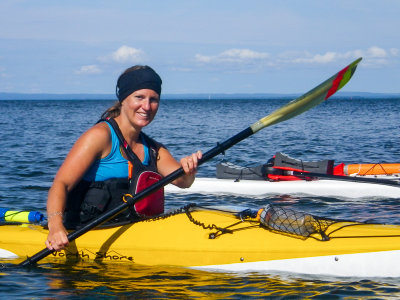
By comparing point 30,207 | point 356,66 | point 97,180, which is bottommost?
point 30,207

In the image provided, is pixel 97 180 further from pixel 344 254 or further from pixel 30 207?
pixel 30 207

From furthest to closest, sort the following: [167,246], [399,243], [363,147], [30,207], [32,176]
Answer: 1. [363,147]
2. [32,176]
3. [30,207]
4. [167,246]
5. [399,243]

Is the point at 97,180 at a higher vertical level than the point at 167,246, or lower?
higher

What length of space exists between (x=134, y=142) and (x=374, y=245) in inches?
80.7

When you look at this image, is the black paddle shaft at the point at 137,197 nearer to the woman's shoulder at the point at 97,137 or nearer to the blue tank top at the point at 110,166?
the blue tank top at the point at 110,166

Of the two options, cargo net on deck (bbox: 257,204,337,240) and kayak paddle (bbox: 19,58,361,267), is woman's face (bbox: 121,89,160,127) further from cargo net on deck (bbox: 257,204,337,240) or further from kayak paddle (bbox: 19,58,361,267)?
cargo net on deck (bbox: 257,204,337,240)

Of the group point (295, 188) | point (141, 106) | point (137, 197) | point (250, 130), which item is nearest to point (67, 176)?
point (137, 197)

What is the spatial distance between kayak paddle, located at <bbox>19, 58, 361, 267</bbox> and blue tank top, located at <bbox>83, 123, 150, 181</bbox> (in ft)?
0.80

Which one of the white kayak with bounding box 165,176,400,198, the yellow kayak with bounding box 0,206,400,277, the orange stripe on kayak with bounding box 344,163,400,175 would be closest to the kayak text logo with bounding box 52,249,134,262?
the yellow kayak with bounding box 0,206,400,277

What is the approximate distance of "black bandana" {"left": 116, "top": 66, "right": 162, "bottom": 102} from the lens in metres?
4.91

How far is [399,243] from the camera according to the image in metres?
4.84

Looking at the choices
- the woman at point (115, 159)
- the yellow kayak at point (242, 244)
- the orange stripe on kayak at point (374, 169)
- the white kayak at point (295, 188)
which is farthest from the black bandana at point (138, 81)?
the orange stripe on kayak at point (374, 169)

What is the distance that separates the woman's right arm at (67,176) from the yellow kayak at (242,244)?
0.64m

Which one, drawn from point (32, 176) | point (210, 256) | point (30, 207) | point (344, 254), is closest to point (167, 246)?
point (210, 256)
